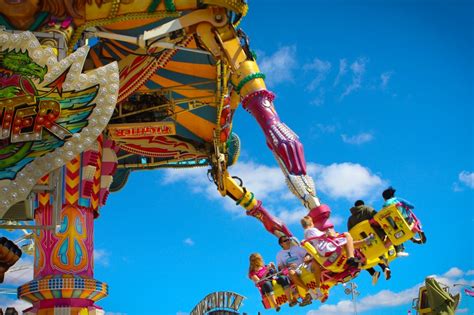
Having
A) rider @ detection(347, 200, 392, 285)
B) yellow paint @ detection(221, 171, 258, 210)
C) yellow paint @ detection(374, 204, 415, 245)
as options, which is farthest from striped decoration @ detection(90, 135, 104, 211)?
yellow paint @ detection(374, 204, 415, 245)

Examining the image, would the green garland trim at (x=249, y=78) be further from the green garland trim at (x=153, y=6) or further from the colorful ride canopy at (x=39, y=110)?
the colorful ride canopy at (x=39, y=110)

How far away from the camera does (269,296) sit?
13.5 metres

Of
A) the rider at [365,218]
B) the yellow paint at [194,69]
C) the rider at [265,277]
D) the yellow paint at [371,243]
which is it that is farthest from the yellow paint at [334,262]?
the yellow paint at [194,69]

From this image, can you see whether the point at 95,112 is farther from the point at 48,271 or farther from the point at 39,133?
the point at 48,271

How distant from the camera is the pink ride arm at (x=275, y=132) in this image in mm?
11969

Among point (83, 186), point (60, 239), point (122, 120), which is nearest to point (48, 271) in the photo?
point (60, 239)

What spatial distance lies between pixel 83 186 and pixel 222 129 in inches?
163

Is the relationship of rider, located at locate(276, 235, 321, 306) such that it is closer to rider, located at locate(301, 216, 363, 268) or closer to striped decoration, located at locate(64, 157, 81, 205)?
rider, located at locate(301, 216, 363, 268)

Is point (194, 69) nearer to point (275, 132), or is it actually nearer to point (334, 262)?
point (275, 132)

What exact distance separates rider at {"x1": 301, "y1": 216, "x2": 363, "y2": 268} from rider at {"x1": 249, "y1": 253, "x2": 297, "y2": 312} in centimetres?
183

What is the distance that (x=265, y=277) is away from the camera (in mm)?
13672

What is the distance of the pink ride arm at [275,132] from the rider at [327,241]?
0.98 meters

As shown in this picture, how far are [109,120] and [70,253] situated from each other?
3492 mm

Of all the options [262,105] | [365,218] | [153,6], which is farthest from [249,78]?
[365,218]
